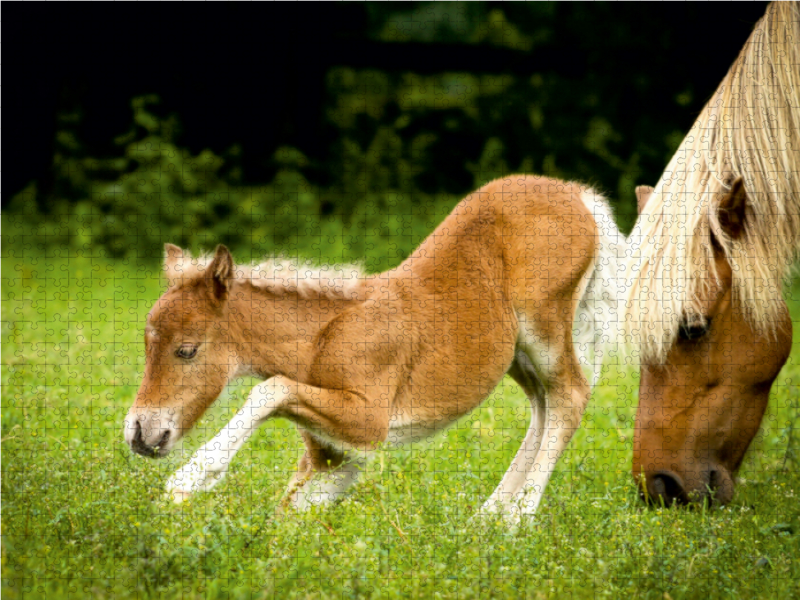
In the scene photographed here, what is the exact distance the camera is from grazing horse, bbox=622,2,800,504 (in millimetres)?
3992

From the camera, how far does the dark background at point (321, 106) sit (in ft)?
39.7

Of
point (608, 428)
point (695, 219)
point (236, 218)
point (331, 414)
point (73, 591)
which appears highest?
point (695, 219)

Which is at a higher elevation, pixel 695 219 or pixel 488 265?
pixel 695 219

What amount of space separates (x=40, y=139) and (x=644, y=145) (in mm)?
8715

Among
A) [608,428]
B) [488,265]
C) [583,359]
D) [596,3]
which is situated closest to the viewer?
[488,265]

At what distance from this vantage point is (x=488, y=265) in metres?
4.89

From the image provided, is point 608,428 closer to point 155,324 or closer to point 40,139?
point 155,324

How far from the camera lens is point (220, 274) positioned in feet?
13.4

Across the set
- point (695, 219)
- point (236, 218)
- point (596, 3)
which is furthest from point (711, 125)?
point (596, 3)

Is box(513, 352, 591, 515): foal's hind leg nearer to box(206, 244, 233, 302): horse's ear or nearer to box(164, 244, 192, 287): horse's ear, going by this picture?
box(206, 244, 233, 302): horse's ear

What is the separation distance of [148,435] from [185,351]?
399 mm

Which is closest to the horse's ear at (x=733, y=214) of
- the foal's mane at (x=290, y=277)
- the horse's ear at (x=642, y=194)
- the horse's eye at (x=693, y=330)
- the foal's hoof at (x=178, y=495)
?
the horse's eye at (x=693, y=330)

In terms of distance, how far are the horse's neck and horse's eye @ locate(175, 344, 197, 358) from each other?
232 millimetres
